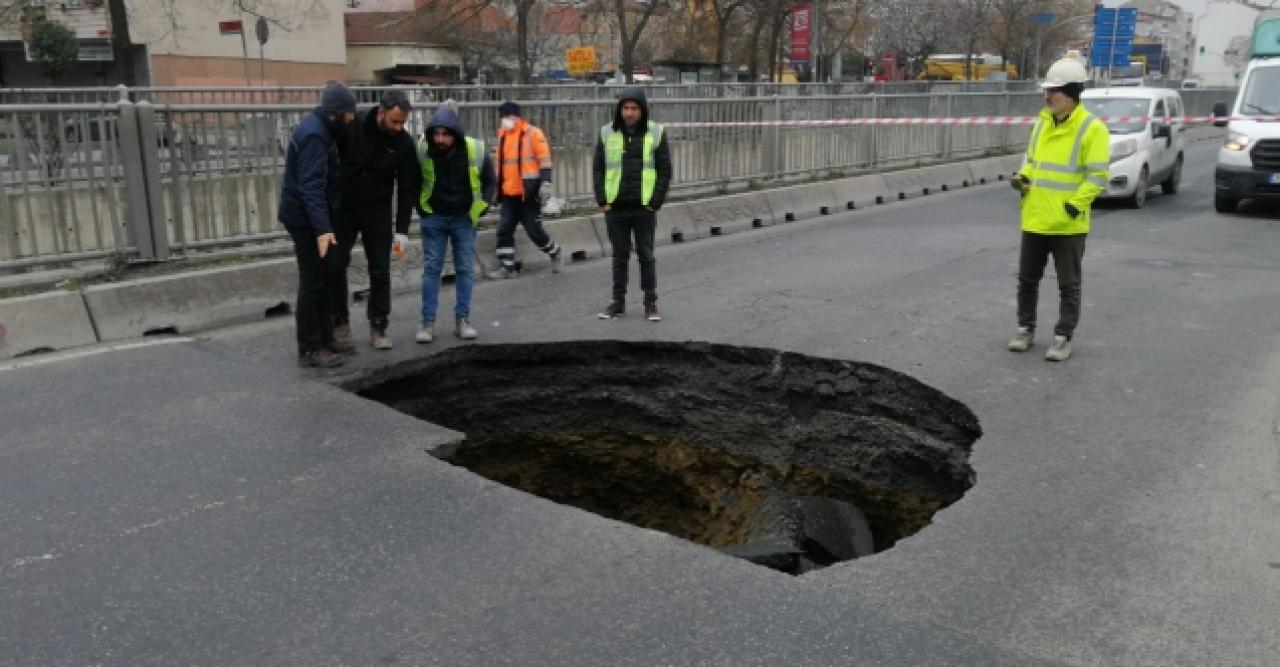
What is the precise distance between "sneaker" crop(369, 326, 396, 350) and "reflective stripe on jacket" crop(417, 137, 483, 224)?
992mm

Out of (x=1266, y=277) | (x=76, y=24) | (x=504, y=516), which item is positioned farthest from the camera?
(x=76, y=24)

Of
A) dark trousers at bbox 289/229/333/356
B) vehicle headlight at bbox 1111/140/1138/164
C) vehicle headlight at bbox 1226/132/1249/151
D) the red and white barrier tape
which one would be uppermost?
the red and white barrier tape

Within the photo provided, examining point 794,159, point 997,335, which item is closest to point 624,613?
point 997,335

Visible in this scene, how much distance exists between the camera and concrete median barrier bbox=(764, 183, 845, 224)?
1496cm

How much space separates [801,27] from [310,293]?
31684mm

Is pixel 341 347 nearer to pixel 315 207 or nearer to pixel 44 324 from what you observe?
pixel 315 207

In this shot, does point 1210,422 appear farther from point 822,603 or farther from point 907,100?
point 907,100

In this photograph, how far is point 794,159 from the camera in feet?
54.1

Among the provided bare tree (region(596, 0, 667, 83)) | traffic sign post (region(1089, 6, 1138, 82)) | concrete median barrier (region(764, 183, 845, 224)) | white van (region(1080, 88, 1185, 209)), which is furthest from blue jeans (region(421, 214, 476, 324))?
traffic sign post (region(1089, 6, 1138, 82))

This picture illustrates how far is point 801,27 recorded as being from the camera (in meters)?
35.7

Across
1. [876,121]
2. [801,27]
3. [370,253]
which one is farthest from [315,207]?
[801,27]

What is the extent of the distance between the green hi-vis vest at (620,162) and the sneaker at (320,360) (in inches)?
106

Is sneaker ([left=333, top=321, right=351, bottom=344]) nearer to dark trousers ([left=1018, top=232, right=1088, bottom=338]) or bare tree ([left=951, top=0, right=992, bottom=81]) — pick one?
dark trousers ([left=1018, top=232, right=1088, bottom=338])

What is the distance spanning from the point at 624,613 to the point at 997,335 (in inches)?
205
